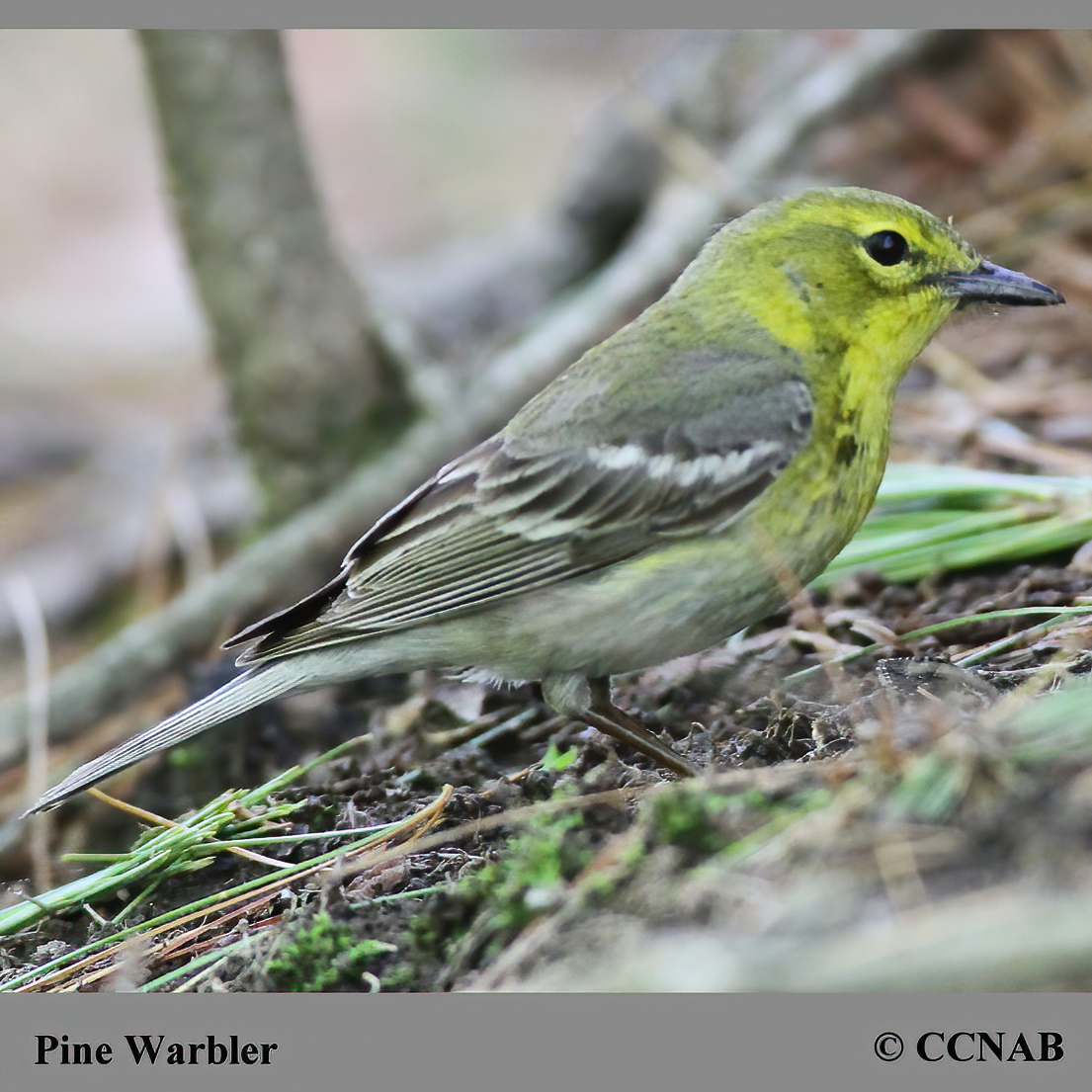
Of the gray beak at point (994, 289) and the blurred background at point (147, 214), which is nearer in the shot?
the gray beak at point (994, 289)

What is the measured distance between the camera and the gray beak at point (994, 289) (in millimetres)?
3277

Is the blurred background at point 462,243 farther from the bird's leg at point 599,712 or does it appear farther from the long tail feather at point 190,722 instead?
the long tail feather at point 190,722

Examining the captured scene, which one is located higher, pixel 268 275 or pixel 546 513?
pixel 268 275

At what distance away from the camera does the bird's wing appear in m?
3.09

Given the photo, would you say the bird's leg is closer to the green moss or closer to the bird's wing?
the bird's wing

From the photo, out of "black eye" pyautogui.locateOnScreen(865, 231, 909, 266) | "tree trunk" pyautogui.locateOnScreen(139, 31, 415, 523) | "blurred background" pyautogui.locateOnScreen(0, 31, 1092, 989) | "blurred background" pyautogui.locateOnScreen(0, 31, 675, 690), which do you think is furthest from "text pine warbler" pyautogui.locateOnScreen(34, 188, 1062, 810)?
"blurred background" pyautogui.locateOnScreen(0, 31, 675, 690)

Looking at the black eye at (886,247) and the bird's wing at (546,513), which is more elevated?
the black eye at (886,247)

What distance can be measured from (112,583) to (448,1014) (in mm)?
4368

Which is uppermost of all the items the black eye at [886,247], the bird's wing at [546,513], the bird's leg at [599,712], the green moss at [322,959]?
the black eye at [886,247]

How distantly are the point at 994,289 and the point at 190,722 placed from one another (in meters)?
2.40

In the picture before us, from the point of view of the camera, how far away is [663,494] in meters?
3.10

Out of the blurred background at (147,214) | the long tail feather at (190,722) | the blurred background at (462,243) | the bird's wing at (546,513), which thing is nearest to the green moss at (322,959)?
the blurred background at (462,243)

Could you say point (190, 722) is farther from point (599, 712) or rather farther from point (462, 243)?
point (462, 243)

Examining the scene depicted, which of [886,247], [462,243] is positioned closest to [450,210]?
[462,243]
